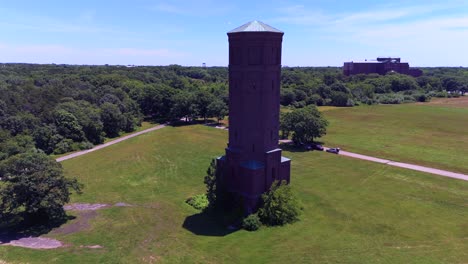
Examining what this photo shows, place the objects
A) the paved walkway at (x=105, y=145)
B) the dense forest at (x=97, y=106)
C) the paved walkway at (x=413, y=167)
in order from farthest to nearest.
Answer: the dense forest at (x=97, y=106)
the paved walkway at (x=105, y=145)
the paved walkway at (x=413, y=167)

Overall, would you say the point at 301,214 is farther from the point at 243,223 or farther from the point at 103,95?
the point at 103,95

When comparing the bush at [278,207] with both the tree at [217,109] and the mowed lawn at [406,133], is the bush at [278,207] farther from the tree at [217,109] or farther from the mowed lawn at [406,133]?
the tree at [217,109]

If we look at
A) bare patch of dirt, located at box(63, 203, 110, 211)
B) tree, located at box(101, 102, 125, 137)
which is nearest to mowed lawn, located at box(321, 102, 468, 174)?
bare patch of dirt, located at box(63, 203, 110, 211)

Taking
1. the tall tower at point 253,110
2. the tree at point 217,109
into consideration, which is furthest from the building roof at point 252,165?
the tree at point 217,109

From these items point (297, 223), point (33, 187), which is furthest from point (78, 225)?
point (297, 223)

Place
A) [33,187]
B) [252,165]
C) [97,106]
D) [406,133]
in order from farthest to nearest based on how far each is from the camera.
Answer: [97,106]
[406,133]
[252,165]
[33,187]

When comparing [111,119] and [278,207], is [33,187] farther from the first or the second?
[111,119]
